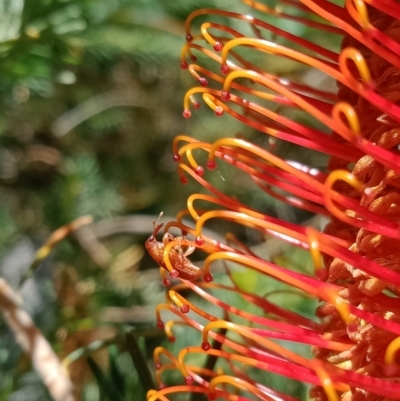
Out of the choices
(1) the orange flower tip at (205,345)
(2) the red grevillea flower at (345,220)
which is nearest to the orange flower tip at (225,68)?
(2) the red grevillea flower at (345,220)

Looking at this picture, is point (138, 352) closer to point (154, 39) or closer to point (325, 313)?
point (325, 313)

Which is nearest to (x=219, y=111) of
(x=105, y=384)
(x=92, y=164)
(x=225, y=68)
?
(x=225, y=68)

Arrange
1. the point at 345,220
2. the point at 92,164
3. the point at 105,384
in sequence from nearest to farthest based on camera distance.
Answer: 1. the point at 345,220
2. the point at 105,384
3. the point at 92,164

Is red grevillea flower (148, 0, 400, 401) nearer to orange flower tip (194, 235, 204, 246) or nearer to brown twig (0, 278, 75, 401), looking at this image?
orange flower tip (194, 235, 204, 246)

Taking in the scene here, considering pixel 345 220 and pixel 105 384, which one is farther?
pixel 105 384

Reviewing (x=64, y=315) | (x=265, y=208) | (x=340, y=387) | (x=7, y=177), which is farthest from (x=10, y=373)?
(x=265, y=208)

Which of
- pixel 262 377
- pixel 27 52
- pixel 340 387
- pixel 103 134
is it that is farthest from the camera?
pixel 103 134

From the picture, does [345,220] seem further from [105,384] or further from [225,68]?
[105,384]

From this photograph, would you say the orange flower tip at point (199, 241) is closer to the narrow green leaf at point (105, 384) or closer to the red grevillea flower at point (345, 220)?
the red grevillea flower at point (345, 220)
